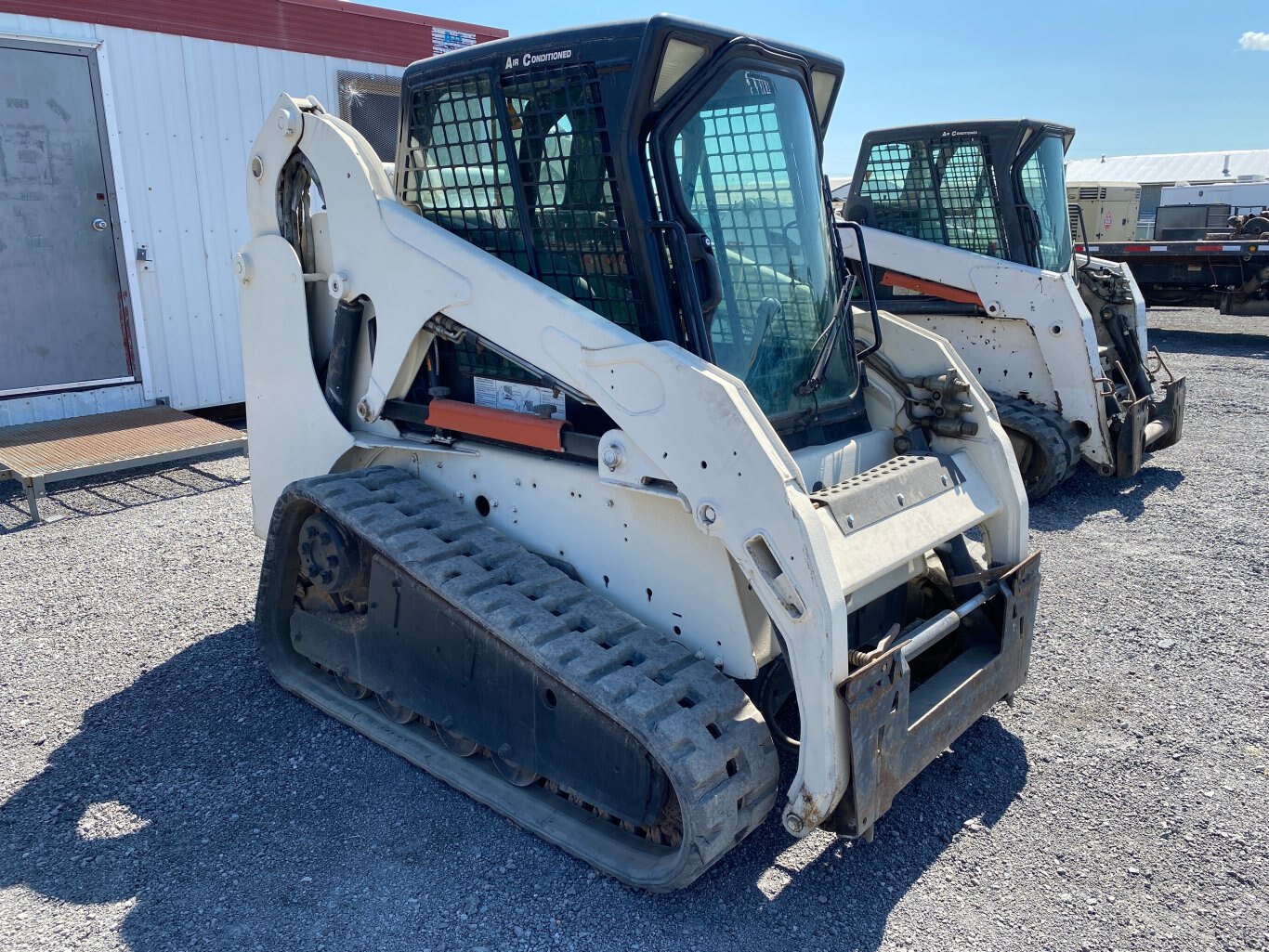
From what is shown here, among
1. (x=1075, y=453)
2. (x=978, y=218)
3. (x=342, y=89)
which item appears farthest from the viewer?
(x=342, y=89)

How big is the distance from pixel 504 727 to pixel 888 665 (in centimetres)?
124

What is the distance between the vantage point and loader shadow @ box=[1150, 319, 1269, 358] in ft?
48.5

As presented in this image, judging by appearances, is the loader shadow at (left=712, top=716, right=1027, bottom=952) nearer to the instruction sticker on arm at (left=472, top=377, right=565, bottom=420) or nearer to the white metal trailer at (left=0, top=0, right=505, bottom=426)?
the instruction sticker on arm at (left=472, top=377, right=565, bottom=420)

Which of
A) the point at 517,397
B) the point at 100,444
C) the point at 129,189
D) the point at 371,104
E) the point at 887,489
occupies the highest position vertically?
the point at 371,104

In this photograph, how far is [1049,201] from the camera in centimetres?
792

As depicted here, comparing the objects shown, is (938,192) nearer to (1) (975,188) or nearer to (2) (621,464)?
(1) (975,188)

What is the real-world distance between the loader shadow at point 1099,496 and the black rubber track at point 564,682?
4273 millimetres

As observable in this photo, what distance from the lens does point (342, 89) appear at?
9.55 m

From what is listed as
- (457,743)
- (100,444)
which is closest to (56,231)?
(100,444)

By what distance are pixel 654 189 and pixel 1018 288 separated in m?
4.89

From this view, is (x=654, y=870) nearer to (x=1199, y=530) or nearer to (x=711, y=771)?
(x=711, y=771)

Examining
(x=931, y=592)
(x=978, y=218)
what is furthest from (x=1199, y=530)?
(x=931, y=592)

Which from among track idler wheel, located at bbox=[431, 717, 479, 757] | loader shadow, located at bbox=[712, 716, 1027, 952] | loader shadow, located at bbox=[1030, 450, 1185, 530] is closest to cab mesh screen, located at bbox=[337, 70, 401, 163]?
loader shadow, located at bbox=[1030, 450, 1185, 530]

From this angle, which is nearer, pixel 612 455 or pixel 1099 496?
pixel 612 455
